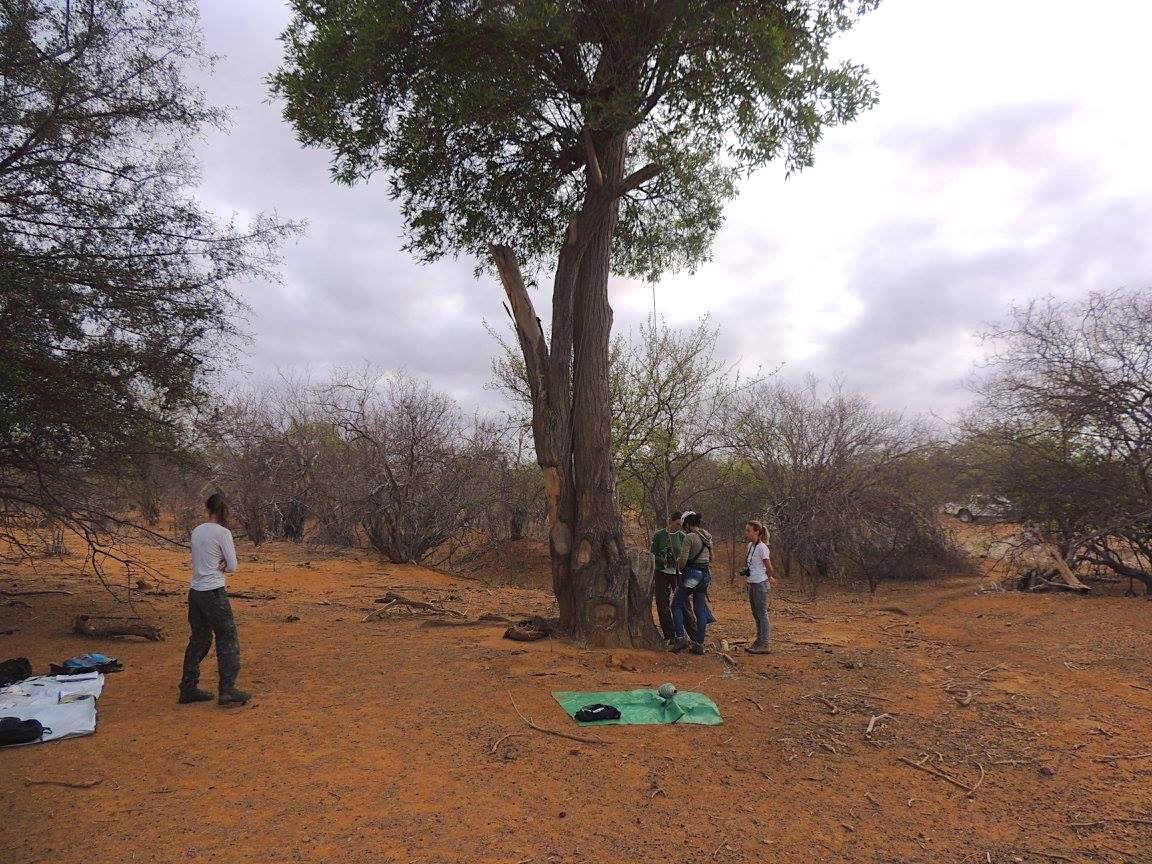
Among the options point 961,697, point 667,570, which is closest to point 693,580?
point 667,570

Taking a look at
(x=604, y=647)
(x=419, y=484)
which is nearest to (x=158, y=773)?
(x=604, y=647)

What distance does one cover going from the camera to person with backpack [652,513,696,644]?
892 centimetres

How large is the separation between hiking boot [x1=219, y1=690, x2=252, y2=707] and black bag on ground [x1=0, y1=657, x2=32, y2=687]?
1963 mm

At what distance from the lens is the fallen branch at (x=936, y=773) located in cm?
473

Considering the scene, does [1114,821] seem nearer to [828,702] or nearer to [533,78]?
[828,702]

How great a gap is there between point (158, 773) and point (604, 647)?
16.2 feet

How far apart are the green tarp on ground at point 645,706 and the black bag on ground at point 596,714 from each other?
0.10 ft

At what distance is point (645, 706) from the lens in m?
6.08

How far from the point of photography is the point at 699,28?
7547 millimetres

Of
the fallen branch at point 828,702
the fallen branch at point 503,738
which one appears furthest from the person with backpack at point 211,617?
the fallen branch at point 828,702

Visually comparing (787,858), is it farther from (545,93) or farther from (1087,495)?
(1087,495)

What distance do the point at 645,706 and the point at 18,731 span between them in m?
4.72

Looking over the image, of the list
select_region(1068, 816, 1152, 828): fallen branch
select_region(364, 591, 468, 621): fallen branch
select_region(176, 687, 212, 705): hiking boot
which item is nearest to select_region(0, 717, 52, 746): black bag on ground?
select_region(176, 687, 212, 705): hiking boot

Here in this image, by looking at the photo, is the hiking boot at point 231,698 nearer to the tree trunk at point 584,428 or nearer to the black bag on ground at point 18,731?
the black bag on ground at point 18,731
